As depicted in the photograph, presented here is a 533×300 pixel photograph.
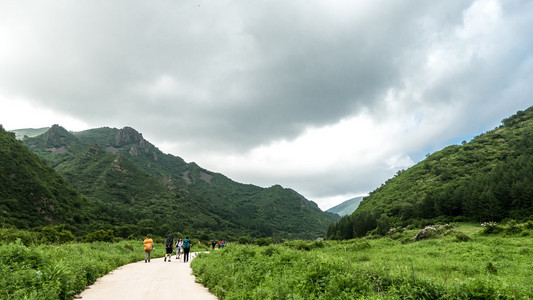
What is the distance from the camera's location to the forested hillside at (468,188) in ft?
209

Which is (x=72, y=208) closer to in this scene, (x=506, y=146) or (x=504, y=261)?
(x=504, y=261)

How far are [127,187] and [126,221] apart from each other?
255 ft

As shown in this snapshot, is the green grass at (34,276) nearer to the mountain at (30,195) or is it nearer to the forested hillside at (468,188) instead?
the forested hillside at (468,188)

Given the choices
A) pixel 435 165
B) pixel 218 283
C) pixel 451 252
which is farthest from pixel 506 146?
pixel 218 283

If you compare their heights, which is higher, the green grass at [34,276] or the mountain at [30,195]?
the mountain at [30,195]

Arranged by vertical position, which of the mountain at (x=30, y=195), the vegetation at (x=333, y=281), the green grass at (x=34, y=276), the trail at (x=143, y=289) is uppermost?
the mountain at (x=30, y=195)

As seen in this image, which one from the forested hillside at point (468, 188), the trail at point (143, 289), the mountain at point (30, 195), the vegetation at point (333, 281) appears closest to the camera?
the vegetation at point (333, 281)

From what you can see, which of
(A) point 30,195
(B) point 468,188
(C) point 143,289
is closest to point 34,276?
(C) point 143,289

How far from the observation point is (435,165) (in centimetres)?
14288

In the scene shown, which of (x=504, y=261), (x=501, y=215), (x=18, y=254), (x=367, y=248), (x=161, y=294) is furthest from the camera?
(x=501, y=215)

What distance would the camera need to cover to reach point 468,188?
7694 cm

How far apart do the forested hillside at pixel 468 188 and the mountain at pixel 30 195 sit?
105 m

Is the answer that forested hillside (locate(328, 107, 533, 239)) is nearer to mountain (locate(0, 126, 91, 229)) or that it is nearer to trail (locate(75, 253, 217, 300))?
trail (locate(75, 253, 217, 300))

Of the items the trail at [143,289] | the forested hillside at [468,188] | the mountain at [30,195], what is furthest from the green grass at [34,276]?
the mountain at [30,195]
